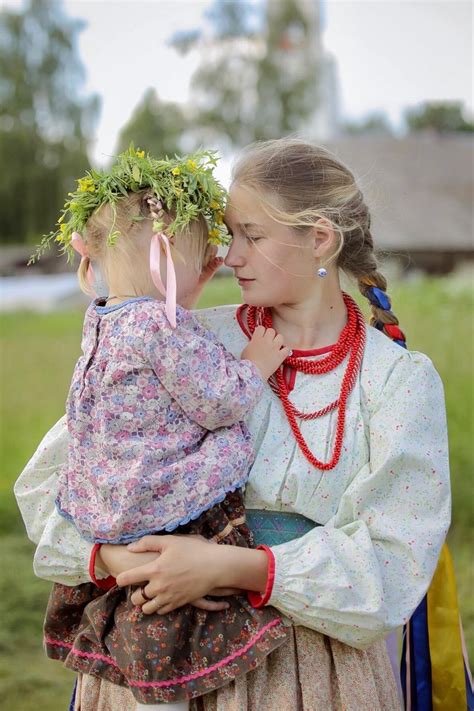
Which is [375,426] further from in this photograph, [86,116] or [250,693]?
[86,116]

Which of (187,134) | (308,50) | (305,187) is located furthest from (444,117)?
(305,187)

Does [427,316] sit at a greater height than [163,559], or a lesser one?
lesser

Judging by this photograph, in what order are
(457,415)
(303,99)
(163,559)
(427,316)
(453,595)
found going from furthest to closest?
(303,99), (427,316), (457,415), (453,595), (163,559)

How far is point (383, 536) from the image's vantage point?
1651 millimetres

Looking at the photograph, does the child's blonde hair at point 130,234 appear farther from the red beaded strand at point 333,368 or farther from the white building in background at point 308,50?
the white building in background at point 308,50

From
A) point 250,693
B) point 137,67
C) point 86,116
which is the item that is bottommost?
point 86,116

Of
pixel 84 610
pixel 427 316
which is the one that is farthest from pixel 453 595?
pixel 427 316

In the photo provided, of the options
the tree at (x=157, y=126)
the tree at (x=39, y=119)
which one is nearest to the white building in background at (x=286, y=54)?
the tree at (x=157, y=126)

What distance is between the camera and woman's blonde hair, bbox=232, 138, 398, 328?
1.78 meters

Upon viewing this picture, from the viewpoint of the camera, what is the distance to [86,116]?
39.2ft

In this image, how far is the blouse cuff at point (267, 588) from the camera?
1595 mm

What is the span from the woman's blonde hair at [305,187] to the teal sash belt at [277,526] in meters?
0.52

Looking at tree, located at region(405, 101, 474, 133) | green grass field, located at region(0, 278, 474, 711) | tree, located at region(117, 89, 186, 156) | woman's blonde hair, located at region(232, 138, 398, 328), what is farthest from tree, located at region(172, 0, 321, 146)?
tree, located at region(405, 101, 474, 133)

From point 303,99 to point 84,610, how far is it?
18.9 metres
